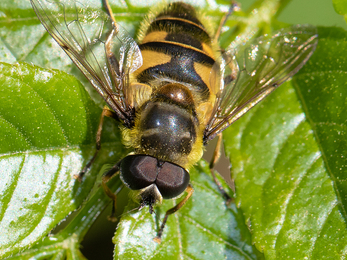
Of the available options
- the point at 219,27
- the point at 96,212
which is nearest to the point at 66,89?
the point at 96,212

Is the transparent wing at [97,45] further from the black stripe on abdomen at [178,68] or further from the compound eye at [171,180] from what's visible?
the compound eye at [171,180]

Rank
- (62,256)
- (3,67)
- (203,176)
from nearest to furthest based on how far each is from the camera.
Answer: (3,67), (62,256), (203,176)

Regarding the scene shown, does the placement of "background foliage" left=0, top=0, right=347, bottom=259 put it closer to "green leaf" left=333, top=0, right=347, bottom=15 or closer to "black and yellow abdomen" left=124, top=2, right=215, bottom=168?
"green leaf" left=333, top=0, right=347, bottom=15

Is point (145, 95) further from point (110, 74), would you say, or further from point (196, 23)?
point (196, 23)

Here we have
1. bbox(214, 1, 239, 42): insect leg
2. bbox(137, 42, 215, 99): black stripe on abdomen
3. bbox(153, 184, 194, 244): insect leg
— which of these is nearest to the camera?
bbox(153, 184, 194, 244): insect leg

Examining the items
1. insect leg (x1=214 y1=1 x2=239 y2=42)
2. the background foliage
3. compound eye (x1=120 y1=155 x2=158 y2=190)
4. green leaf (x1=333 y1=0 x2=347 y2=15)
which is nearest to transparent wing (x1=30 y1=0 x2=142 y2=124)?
the background foliage

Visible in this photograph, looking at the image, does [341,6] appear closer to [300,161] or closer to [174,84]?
[300,161]
